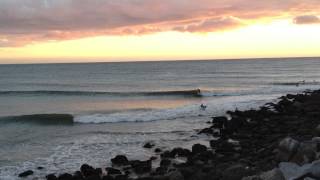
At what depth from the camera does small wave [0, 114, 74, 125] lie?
28.1 meters

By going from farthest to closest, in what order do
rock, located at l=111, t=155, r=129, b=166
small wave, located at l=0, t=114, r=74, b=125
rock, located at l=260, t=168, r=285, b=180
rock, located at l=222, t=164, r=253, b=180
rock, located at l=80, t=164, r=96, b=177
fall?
small wave, located at l=0, t=114, r=74, b=125 → rock, located at l=111, t=155, r=129, b=166 → rock, located at l=80, t=164, r=96, b=177 → rock, located at l=222, t=164, r=253, b=180 → rock, located at l=260, t=168, r=285, b=180

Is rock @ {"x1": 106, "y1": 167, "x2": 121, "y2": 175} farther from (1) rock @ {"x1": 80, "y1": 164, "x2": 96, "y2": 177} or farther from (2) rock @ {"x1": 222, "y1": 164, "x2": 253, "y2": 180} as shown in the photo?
(2) rock @ {"x1": 222, "y1": 164, "x2": 253, "y2": 180}

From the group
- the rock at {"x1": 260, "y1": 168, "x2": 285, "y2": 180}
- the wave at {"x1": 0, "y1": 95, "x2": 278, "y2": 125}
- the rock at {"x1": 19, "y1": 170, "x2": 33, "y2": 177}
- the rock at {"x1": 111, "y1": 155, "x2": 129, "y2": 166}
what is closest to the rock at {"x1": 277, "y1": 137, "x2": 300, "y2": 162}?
the rock at {"x1": 260, "y1": 168, "x2": 285, "y2": 180}

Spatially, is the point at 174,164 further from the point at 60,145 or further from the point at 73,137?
the point at 73,137

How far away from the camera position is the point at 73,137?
2227cm

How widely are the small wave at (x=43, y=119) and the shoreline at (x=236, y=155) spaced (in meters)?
9.88

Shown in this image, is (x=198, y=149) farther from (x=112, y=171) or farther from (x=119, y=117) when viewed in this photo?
(x=119, y=117)

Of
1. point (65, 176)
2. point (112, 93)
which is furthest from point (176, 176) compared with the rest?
point (112, 93)

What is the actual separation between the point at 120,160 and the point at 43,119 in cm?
1463

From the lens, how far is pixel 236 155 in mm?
15820

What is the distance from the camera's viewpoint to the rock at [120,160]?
15.7 m

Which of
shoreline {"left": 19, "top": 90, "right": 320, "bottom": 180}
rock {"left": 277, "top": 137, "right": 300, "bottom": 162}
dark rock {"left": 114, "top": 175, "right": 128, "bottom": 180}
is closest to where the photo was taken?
shoreline {"left": 19, "top": 90, "right": 320, "bottom": 180}

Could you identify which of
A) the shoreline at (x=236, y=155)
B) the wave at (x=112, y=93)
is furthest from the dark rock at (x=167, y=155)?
the wave at (x=112, y=93)

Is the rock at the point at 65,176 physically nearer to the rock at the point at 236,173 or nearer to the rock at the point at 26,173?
the rock at the point at 26,173
